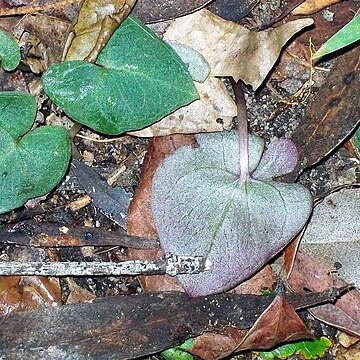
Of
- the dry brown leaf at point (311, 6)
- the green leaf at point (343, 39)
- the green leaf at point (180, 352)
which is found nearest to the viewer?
the green leaf at point (343, 39)

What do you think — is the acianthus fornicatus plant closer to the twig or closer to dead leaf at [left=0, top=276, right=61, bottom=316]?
dead leaf at [left=0, top=276, right=61, bottom=316]

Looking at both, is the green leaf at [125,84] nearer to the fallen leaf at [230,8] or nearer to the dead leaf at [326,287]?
the fallen leaf at [230,8]

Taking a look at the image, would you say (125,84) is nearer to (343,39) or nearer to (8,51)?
(8,51)

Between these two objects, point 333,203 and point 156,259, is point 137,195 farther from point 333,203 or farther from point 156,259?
point 333,203

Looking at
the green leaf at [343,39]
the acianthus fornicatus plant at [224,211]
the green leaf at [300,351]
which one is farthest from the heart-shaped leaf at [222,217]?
the green leaf at [343,39]

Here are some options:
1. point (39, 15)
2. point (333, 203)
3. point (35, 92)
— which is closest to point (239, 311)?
point (333, 203)

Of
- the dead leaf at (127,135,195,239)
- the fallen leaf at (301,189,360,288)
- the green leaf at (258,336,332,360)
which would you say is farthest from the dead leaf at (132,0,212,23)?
the green leaf at (258,336,332,360)
